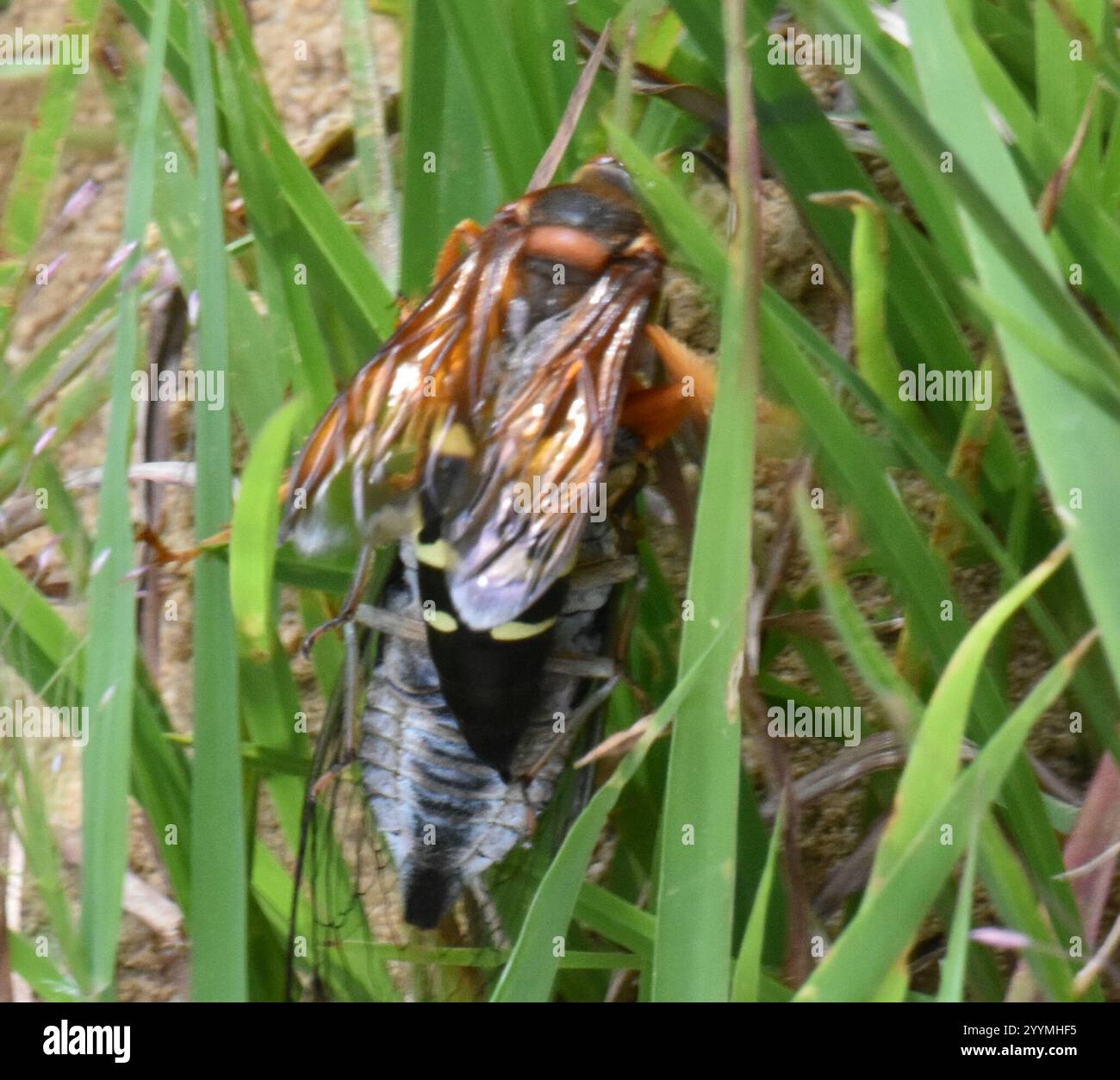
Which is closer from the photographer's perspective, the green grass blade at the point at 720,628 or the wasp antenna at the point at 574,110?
the green grass blade at the point at 720,628

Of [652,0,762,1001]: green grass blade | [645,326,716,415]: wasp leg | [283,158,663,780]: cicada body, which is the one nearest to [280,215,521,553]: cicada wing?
[283,158,663,780]: cicada body

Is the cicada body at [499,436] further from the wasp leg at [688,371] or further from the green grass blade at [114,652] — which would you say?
the green grass blade at [114,652]

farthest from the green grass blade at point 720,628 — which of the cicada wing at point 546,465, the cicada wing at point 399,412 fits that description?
the cicada wing at point 399,412

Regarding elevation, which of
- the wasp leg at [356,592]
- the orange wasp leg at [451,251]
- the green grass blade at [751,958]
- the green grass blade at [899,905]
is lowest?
the green grass blade at [751,958]

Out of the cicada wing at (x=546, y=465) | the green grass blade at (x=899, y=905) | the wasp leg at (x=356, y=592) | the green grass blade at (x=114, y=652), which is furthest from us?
the wasp leg at (x=356, y=592)

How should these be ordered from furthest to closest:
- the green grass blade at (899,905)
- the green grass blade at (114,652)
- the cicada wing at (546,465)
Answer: the cicada wing at (546,465) → the green grass blade at (114,652) → the green grass blade at (899,905)

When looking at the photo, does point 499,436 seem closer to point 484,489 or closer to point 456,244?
point 484,489

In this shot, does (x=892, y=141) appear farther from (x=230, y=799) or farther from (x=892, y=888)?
(x=230, y=799)

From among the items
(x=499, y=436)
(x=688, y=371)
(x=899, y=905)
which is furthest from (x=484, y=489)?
(x=899, y=905)
